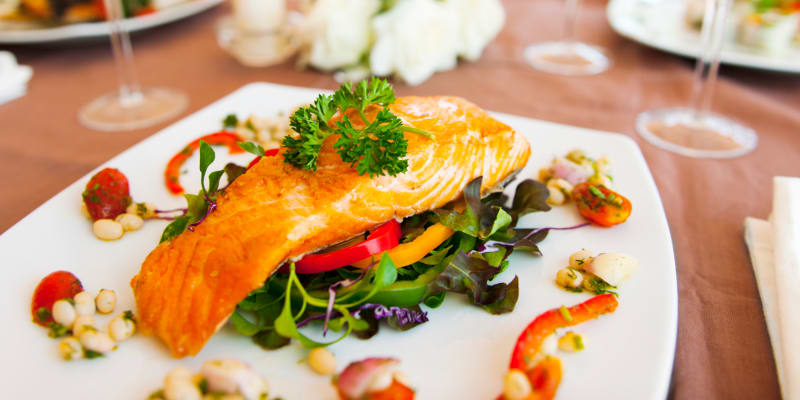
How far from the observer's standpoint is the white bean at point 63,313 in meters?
1.52

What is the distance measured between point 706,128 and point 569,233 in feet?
5.27

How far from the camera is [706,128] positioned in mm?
3074

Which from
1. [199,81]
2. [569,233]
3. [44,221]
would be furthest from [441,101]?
[199,81]

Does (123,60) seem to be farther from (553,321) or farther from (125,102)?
(553,321)

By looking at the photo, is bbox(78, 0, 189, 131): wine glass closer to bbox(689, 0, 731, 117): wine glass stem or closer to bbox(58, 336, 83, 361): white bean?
bbox(58, 336, 83, 361): white bean

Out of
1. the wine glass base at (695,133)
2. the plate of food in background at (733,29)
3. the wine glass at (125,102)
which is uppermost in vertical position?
the plate of food in background at (733,29)

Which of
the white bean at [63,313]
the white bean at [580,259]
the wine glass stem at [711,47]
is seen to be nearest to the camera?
the white bean at [63,313]

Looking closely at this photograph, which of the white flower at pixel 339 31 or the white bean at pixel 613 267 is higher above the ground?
the white flower at pixel 339 31

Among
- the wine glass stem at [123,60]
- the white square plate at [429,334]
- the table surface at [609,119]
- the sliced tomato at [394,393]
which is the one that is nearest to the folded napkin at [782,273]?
the table surface at [609,119]

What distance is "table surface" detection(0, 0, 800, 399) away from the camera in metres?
1.72

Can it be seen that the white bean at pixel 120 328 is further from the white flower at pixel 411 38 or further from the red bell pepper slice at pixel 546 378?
the white flower at pixel 411 38

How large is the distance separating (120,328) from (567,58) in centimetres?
336

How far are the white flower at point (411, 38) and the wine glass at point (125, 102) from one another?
120cm

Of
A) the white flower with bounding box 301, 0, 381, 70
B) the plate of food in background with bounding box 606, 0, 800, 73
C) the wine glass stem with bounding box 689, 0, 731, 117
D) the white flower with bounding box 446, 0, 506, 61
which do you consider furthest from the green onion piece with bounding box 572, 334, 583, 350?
the plate of food in background with bounding box 606, 0, 800, 73
